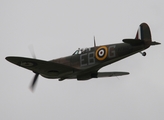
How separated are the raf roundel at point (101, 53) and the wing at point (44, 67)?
1849 millimetres

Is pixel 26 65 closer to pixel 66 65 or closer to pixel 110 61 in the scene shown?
pixel 66 65

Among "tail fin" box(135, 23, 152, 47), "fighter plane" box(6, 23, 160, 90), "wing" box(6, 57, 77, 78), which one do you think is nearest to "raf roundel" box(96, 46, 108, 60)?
"fighter plane" box(6, 23, 160, 90)

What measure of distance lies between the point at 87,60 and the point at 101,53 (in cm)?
114

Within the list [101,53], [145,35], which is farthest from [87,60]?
[145,35]

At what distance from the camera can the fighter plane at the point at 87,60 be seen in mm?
25719

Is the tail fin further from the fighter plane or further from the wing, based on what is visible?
the wing

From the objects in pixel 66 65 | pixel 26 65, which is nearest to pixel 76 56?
pixel 66 65

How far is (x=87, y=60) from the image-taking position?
90.5 ft

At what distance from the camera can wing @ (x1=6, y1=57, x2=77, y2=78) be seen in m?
26.4

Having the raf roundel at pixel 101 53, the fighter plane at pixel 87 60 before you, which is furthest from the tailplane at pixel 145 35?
the raf roundel at pixel 101 53

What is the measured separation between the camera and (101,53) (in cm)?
2700

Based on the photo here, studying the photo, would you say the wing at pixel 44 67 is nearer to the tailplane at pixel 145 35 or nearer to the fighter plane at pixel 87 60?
the fighter plane at pixel 87 60

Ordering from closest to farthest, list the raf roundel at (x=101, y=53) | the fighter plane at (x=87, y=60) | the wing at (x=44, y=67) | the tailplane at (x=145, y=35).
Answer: the tailplane at (x=145, y=35) < the fighter plane at (x=87, y=60) < the wing at (x=44, y=67) < the raf roundel at (x=101, y=53)

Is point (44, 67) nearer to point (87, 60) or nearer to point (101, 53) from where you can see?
point (87, 60)
